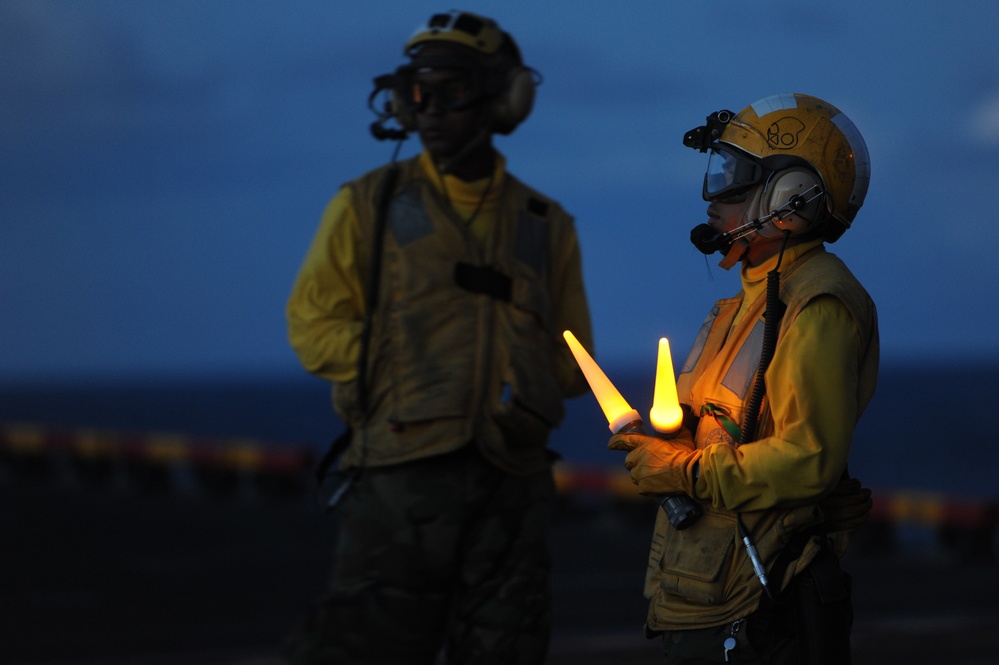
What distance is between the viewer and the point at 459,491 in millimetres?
5254

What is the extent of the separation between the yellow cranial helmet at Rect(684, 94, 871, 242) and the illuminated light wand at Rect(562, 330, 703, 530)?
1.60 ft

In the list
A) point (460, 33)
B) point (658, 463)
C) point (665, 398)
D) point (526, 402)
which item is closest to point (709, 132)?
point (665, 398)

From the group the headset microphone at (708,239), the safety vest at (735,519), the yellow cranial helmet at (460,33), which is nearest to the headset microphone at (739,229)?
the headset microphone at (708,239)

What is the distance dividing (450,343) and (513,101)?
0.96 meters

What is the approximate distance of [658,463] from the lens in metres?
3.62

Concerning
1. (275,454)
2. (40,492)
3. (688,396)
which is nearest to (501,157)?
(688,396)

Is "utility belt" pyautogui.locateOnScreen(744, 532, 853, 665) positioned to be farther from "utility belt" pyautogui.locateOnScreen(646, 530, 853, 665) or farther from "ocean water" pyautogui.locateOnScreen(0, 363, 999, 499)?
"ocean water" pyautogui.locateOnScreen(0, 363, 999, 499)

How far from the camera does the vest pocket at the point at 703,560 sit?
3643 mm

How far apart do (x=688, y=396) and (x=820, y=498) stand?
1.62 feet

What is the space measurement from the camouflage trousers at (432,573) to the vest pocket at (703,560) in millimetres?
1583

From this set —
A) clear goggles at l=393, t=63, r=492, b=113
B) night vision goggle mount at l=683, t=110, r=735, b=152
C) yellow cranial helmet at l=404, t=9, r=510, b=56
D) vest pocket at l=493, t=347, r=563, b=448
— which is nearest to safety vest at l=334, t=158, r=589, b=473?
vest pocket at l=493, t=347, r=563, b=448

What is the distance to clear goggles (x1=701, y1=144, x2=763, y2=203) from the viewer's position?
12.2 feet

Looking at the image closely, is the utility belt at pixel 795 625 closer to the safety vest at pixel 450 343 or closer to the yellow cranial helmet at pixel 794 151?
the yellow cranial helmet at pixel 794 151

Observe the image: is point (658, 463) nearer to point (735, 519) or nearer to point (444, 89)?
point (735, 519)
